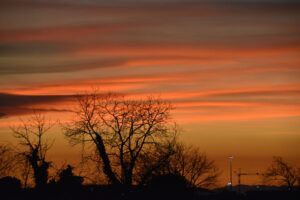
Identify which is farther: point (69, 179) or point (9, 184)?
point (9, 184)

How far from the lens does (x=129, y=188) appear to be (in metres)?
70.5

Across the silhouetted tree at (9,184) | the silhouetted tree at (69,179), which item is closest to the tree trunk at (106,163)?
the silhouetted tree at (69,179)

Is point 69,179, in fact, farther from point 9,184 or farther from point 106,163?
point 9,184

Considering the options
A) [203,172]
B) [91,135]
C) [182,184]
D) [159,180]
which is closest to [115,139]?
[91,135]

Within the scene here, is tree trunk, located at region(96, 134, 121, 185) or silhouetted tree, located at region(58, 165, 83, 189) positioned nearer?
tree trunk, located at region(96, 134, 121, 185)

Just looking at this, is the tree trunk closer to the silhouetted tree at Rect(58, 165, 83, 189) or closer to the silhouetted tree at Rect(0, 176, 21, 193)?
the silhouetted tree at Rect(58, 165, 83, 189)

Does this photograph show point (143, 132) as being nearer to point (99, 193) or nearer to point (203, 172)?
point (99, 193)

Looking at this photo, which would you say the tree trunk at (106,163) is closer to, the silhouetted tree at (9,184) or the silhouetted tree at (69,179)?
the silhouetted tree at (69,179)

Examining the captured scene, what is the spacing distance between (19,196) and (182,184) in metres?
23.8

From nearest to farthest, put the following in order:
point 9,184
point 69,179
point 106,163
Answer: point 106,163 < point 69,179 < point 9,184

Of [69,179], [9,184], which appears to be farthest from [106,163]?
[9,184]

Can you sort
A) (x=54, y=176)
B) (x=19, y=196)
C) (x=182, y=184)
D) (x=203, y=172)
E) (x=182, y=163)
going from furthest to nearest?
(x=203, y=172) < (x=182, y=163) < (x=182, y=184) < (x=54, y=176) < (x=19, y=196)

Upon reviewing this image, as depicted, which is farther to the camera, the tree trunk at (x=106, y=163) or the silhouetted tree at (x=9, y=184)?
the silhouetted tree at (x=9, y=184)

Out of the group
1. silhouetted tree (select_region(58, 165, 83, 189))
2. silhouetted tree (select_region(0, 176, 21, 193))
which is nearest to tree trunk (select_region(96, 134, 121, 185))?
silhouetted tree (select_region(58, 165, 83, 189))
